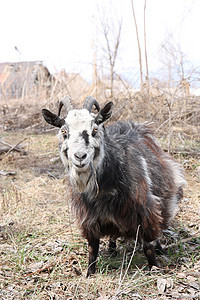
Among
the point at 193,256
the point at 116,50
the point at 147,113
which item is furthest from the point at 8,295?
the point at 116,50

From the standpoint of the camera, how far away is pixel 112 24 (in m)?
8.11

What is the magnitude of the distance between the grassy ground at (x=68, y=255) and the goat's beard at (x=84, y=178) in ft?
2.66

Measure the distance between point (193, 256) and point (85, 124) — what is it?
6.19 feet

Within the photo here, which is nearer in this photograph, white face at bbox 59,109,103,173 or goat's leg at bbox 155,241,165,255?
white face at bbox 59,109,103,173

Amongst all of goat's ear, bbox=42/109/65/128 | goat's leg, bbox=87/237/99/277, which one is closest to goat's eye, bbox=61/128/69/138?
goat's ear, bbox=42/109/65/128

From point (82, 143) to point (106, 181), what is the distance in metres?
0.54

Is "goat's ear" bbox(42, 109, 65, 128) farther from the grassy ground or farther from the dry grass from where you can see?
the grassy ground

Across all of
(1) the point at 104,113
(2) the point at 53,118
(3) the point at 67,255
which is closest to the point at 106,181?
(1) the point at 104,113

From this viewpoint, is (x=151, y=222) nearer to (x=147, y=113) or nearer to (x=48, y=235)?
(x=48, y=235)

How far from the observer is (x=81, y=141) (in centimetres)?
253

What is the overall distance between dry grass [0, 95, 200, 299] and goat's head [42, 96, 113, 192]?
0.85 m

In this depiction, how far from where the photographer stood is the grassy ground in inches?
106

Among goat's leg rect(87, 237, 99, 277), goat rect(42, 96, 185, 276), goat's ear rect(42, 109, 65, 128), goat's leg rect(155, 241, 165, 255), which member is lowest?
goat's leg rect(155, 241, 165, 255)

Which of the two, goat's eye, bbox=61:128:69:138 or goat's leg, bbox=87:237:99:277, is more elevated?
goat's eye, bbox=61:128:69:138
